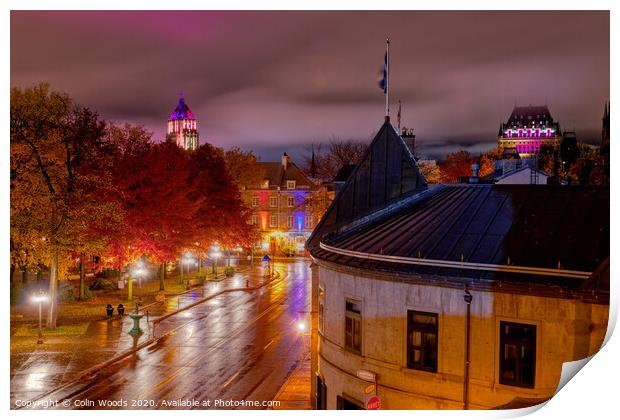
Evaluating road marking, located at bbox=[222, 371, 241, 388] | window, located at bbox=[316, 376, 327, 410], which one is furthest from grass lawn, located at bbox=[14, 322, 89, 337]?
window, located at bbox=[316, 376, 327, 410]

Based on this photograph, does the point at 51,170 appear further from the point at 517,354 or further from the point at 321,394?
the point at 517,354

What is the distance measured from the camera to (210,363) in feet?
88.0

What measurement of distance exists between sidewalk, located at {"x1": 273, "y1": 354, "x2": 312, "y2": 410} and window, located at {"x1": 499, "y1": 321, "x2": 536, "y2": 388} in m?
8.65

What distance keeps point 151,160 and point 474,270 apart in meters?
31.6

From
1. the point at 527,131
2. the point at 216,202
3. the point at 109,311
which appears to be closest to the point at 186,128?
the point at 527,131

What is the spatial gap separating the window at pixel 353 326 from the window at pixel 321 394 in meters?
2.53

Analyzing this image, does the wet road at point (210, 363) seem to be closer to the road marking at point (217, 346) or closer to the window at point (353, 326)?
the road marking at point (217, 346)

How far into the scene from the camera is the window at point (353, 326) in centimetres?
1648

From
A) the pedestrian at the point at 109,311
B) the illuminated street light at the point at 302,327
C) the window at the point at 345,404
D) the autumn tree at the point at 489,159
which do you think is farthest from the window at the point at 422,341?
the autumn tree at the point at 489,159

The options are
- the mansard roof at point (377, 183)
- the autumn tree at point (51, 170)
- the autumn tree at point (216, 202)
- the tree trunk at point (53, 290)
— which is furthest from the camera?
the autumn tree at point (216, 202)

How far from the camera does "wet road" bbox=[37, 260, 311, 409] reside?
72.8 feet

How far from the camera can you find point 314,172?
90750mm

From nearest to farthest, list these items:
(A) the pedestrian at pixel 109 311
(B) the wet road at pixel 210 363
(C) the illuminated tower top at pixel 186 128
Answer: (B) the wet road at pixel 210 363 < (A) the pedestrian at pixel 109 311 < (C) the illuminated tower top at pixel 186 128
